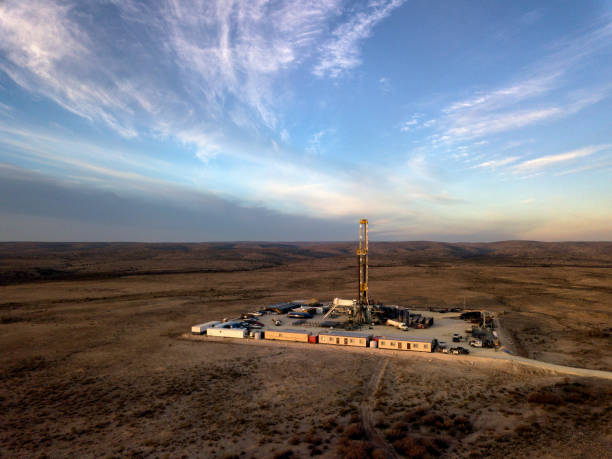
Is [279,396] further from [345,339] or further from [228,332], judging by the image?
[228,332]

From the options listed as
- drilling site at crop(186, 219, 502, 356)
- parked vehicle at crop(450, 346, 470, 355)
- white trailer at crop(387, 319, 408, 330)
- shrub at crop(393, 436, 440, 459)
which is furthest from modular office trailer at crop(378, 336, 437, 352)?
shrub at crop(393, 436, 440, 459)

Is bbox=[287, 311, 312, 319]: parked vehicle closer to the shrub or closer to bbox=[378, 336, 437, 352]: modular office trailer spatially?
bbox=[378, 336, 437, 352]: modular office trailer

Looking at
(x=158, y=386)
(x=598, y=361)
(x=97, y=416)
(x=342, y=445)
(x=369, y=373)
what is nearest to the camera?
(x=342, y=445)

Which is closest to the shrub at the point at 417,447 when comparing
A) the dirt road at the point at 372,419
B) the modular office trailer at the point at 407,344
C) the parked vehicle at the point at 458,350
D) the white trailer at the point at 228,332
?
the dirt road at the point at 372,419

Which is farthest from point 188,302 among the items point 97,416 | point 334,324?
point 97,416

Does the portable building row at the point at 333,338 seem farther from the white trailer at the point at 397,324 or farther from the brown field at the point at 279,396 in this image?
the white trailer at the point at 397,324

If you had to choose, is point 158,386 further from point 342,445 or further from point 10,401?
point 342,445

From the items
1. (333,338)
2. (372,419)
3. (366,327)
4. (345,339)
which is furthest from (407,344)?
(372,419)
